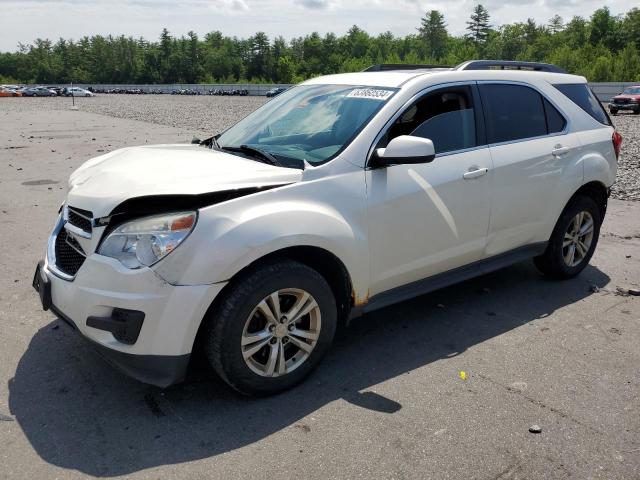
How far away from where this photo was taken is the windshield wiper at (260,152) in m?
3.69

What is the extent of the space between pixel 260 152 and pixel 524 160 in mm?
2051

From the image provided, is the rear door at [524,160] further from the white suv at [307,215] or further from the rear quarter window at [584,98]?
the rear quarter window at [584,98]

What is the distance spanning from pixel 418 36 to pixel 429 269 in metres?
158

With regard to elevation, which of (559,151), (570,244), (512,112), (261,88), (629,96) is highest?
(261,88)

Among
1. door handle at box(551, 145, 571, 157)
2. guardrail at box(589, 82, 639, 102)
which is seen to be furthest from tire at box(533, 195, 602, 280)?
guardrail at box(589, 82, 639, 102)

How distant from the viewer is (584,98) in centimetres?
528

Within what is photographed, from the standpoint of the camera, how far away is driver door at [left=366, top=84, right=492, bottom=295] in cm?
372

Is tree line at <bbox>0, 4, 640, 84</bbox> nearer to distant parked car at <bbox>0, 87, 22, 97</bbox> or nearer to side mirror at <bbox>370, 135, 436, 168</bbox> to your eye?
distant parked car at <bbox>0, 87, 22, 97</bbox>

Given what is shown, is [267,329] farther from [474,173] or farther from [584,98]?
A: [584,98]

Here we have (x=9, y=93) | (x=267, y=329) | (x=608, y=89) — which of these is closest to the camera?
(x=267, y=329)

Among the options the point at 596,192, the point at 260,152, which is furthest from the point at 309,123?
the point at 596,192

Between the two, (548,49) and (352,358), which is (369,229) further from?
(548,49)

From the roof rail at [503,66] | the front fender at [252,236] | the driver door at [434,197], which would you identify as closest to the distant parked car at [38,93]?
the roof rail at [503,66]

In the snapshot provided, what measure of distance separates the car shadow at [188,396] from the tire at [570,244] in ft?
2.05
